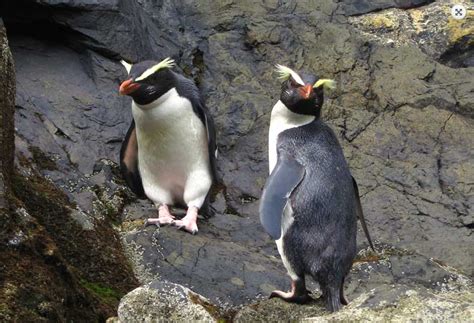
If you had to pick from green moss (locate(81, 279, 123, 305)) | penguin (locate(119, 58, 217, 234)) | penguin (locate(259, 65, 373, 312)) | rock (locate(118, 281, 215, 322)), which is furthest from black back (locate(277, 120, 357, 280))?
penguin (locate(119, 58, 217, 234))

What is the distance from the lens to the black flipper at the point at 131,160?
22.9 ft

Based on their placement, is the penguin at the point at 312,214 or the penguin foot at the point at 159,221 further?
the penguin foot at the point at 159,221

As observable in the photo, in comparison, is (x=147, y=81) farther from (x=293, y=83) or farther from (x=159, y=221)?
(x=293, y=83)

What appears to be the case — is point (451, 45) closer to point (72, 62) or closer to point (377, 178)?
point (377, 178)

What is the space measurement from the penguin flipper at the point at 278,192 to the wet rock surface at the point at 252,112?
78cm

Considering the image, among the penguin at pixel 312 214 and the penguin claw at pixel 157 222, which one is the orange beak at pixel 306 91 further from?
the penguin claw at pixel 157 222

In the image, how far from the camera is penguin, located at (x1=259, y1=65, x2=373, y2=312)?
15.9 feet

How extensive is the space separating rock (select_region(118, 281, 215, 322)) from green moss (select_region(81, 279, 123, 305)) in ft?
3.41

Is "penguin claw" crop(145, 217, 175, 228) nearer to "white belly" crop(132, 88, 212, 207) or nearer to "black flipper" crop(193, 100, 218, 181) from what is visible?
"white belly" crop(132, 88, 212, 207)

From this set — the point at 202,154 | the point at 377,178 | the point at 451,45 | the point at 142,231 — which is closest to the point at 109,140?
the point at 202,154

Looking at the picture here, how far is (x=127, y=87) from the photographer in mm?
6316

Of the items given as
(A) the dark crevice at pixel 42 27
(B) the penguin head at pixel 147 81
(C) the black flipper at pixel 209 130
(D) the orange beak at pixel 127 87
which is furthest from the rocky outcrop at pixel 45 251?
(A) the dark crevice at pixel 42 27

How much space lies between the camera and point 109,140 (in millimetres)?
7457

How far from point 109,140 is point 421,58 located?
10.1ft
